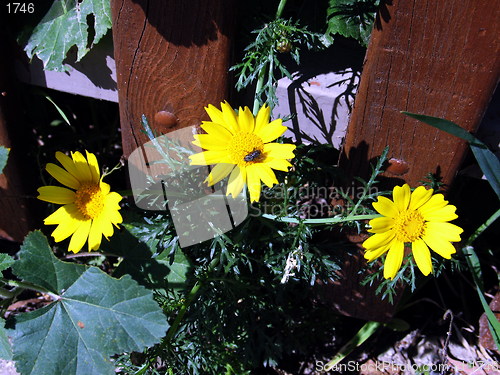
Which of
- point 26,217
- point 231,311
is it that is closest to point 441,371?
point 231,311

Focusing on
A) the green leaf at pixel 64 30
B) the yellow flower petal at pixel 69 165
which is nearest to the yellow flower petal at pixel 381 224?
the yellow flower petal at pixel 69 165

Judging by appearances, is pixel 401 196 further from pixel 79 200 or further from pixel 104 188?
pixel 79 200

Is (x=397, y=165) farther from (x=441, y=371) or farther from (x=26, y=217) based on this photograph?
(x=26, y=217)

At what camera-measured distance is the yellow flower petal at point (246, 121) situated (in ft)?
4.70

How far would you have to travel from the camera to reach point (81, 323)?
1557 millimetres

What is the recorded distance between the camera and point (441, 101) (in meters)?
1.45

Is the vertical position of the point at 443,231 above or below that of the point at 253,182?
below

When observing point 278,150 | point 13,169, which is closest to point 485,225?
point 278,150

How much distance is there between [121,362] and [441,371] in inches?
50.4

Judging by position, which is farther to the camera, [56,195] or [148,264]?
[148,264]

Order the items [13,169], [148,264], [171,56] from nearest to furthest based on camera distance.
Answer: [171,56] < [148,264] < [13,169]

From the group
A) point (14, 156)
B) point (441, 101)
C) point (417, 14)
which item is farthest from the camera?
point (14, 156)

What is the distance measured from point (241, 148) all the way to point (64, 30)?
0.77m

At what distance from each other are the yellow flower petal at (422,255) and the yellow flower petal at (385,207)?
0.37 ft
